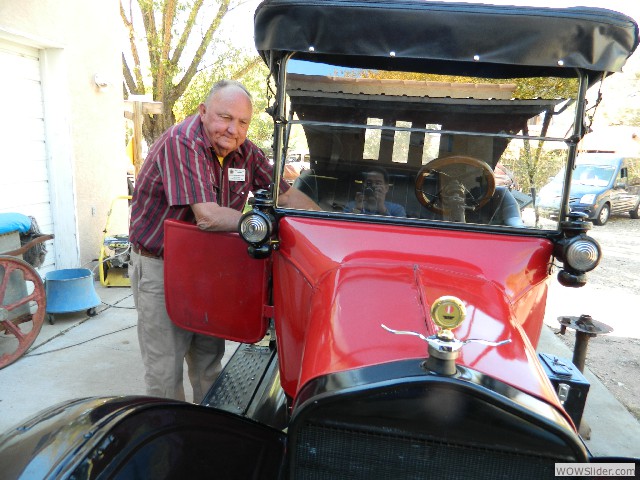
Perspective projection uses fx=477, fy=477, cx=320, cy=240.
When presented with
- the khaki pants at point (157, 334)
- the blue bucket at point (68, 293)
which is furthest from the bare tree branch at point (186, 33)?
the khaki pants at point (157, 334)

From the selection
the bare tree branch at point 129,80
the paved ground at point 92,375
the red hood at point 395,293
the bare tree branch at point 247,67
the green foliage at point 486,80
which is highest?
the bare tree branch at point 247,67

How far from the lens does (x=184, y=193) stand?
7.85 ft

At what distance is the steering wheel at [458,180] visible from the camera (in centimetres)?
234

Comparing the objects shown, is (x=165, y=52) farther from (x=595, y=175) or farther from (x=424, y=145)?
(x=595, y=175)

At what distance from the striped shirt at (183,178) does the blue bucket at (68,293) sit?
2378mm

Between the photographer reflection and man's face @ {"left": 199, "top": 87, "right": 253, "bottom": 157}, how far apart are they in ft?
2.41

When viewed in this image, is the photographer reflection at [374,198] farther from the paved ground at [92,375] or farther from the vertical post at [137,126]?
the vertical post at [137,126]

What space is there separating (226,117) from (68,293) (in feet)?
10.2

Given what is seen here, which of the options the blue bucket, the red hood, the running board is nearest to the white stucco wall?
the blue bucket

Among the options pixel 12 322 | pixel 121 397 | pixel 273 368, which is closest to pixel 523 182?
pixel 273 368

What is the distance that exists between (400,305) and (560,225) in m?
1.06

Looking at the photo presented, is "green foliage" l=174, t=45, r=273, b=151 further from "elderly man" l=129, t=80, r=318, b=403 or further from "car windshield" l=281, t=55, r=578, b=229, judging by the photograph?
"car windshield" l=281, t=55, r=578, b=229

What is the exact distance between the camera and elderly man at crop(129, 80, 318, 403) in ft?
7.91

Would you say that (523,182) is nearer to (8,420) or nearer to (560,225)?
(560,225)
